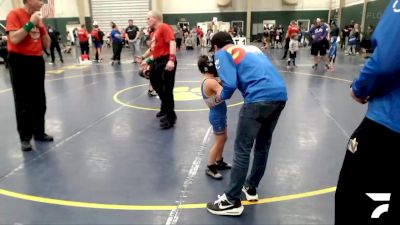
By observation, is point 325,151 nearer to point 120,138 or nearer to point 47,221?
point 120,138

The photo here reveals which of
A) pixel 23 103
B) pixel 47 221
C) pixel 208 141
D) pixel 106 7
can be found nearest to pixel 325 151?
pixel 208 141

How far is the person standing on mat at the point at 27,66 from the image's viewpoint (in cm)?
451

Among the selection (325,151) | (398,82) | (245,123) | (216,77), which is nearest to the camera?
(398,82)

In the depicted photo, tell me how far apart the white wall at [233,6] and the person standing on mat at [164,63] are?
25280mm

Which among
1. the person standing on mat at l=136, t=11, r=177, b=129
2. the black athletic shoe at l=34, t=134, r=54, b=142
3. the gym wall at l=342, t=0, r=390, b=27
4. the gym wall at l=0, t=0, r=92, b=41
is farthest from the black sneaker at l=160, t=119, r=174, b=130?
the gym wall at l=0, t=0, r=92, b=41

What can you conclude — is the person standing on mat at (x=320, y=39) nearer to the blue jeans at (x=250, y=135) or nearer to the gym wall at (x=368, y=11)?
the gym wall at (x=368, y=11)

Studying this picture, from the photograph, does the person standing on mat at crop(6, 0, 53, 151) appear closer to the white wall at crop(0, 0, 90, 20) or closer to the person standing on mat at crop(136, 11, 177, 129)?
the person standing on mat at crop(136, 11, 177, 129)

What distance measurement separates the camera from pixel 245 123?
2967mm

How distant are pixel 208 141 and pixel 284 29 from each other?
85.3 feet

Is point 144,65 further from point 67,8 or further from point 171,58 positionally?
point 67,8

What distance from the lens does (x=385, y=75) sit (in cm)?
141

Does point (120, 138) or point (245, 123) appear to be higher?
point (245, 123)

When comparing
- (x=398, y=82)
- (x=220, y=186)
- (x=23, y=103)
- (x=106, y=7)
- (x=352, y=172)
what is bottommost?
(x=220, y=186)

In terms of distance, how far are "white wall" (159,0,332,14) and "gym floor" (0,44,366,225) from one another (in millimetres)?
23068
